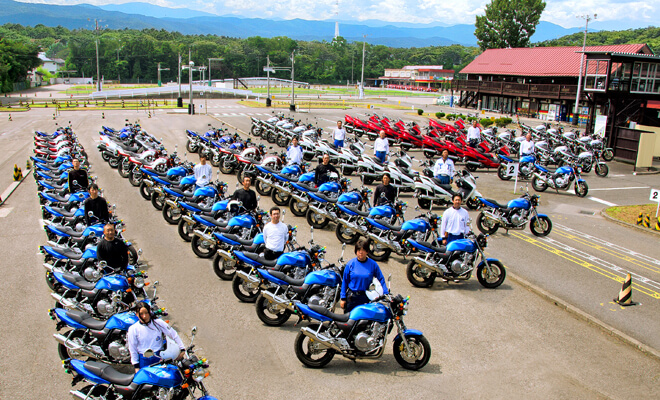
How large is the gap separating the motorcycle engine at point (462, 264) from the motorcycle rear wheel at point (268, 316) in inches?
140

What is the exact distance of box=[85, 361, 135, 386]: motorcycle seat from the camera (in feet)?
19.3

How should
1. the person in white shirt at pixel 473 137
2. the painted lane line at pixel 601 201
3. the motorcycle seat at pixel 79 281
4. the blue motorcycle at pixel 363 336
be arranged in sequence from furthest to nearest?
the person in white shirt at pixel 473 137 < the painted lane line at pixel 601 201 < the motorcycle seat at pixel 79 281 < the blue motorcycle at pixel 363 336

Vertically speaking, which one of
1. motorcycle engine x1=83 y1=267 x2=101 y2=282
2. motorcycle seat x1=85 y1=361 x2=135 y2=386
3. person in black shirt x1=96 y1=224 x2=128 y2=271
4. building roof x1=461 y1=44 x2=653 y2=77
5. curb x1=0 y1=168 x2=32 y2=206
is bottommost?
curb x1=0 y1=168 x2=32 y2=206

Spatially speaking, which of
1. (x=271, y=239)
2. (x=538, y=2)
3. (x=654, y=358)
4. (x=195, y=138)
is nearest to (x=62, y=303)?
(x=271, y=239)

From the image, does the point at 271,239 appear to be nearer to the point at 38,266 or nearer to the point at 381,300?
the point at 381,300

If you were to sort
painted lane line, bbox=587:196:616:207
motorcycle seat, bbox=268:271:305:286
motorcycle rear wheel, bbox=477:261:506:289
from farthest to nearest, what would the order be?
painted lane line, bbox=587:196:616:207, motorcycle rear wheel, bbox=477:261:506:289, motorcycle seat, bbox=268:271:305:286

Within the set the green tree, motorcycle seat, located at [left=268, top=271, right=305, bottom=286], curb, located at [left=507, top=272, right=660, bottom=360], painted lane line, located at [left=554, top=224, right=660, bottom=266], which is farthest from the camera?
the green tree

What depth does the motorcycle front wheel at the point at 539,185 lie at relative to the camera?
19.8 meters

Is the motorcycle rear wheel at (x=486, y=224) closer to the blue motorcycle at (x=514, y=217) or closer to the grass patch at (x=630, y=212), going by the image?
the blue motorcycle at (x=514, y=217)

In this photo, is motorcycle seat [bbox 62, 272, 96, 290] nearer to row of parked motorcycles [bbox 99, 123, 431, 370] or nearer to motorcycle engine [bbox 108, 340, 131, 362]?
motorcycle engine [bbox 108, 340, 131, 362]

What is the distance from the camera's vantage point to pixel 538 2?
75062mm

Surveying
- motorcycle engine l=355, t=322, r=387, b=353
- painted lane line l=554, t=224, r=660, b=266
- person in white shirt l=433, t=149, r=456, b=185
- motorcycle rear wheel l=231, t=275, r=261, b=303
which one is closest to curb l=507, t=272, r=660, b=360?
painted lane line l=554, t=224, r=660, b=266

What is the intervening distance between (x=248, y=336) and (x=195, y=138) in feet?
54.2

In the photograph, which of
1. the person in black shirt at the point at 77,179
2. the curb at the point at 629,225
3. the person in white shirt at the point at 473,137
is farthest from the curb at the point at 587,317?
the person in white shirt at the point at 473,137
